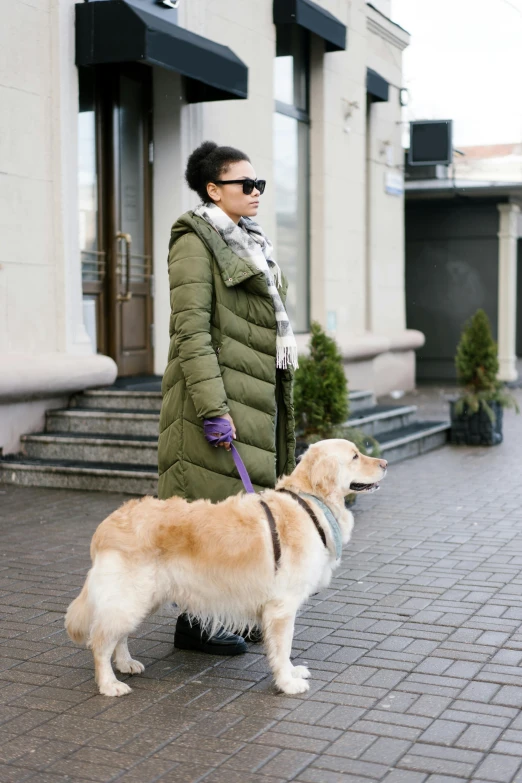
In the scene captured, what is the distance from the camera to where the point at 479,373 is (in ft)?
40.2

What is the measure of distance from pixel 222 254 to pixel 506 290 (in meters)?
17.0

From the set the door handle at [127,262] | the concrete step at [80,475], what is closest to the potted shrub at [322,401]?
the concrete step at [80,475]

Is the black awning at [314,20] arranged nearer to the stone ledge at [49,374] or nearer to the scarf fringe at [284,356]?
the stone ledge at [49,374]

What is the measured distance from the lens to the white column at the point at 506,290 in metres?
20.7

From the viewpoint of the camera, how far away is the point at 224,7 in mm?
11930

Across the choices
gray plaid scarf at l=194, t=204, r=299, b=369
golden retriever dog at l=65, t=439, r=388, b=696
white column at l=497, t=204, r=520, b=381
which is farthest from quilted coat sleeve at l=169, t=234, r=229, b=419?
white column at l=497, t=204, r=520, b=381

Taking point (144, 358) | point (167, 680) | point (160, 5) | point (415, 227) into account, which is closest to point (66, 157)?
point (160, 5)

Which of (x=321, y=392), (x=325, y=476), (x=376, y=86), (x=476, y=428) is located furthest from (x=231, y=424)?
(x=376, y=86)

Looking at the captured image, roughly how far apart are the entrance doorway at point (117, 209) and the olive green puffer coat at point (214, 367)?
21.4 ft

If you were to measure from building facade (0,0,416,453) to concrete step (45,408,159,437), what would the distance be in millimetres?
193

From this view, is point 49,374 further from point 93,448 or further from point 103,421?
point 93,448

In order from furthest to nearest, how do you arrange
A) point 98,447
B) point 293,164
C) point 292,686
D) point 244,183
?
point 293,164
point 98,447
point 244,183
point 292,686

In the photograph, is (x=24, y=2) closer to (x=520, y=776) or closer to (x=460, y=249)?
(x=520, y=776)

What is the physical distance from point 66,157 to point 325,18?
565 cm
